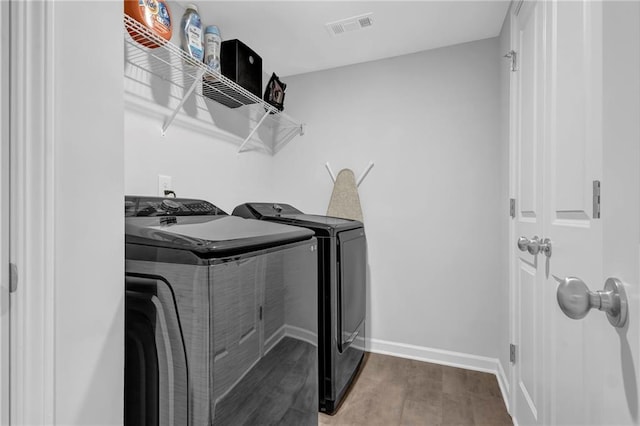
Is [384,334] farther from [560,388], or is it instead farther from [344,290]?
[560,388]

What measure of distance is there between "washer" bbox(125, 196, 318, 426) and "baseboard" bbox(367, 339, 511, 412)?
166 centimetres

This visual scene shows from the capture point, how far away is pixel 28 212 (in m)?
0.64

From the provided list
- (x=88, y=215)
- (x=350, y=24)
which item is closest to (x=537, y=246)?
(x=88, y=215)

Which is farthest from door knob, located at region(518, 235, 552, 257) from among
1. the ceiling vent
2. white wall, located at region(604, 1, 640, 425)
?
the ceiling vent

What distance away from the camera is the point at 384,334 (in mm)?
2594

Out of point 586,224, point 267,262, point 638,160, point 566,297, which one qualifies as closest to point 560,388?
point 586,224

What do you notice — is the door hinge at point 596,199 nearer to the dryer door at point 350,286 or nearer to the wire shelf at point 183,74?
the dryer door at point 350,286

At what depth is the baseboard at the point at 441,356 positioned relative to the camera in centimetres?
227

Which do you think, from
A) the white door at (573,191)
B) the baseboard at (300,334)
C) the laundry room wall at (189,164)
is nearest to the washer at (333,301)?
the laundry room wall at (189,164)

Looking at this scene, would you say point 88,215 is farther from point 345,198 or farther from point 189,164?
point 345,198

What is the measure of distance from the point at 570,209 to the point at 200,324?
3.79 ft

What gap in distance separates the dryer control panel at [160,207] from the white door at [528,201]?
60.5 inches

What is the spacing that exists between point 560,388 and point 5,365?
152cm

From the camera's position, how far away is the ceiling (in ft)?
6.34
